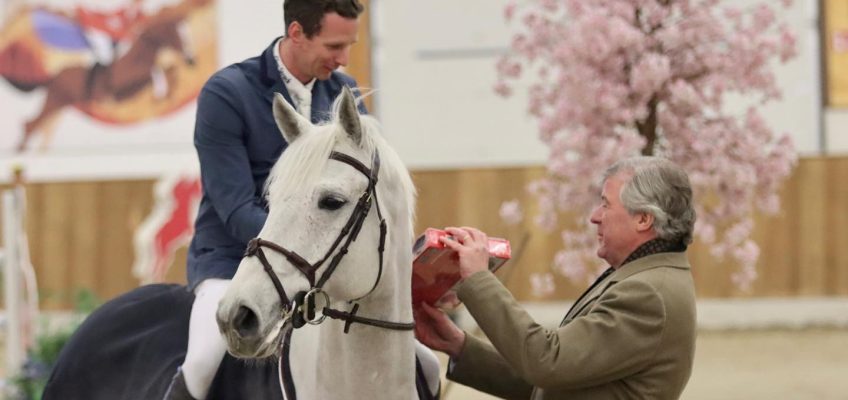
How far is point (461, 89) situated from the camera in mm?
10719

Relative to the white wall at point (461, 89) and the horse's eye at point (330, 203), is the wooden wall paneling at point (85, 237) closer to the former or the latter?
the white wall at point (461, 89)

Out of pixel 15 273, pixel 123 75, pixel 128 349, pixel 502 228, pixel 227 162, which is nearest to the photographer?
pixel 227 162

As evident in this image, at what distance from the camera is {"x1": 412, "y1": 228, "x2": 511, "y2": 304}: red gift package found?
2658 mm

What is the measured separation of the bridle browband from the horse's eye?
0.13 ft

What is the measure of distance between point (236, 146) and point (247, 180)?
94 millimetres

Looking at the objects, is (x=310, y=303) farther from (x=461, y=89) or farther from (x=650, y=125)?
(x=461, y=89)

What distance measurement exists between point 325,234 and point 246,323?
0.25 meters

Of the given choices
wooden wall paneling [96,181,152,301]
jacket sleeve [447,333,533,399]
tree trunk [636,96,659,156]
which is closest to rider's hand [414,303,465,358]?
jacket sleeve [447,333,533,399]

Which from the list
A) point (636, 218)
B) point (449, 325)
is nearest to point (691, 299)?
point (636, 218)

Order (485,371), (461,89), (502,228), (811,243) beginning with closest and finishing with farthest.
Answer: (485,371) → (502,228) → (811,243) → (461,89)

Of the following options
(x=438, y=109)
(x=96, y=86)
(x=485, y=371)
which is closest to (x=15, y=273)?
(x=485, y=371)

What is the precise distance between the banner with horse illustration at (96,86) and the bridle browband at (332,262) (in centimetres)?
802

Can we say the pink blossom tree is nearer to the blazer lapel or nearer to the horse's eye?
the blazer lapel

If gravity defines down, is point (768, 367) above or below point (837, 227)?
below
